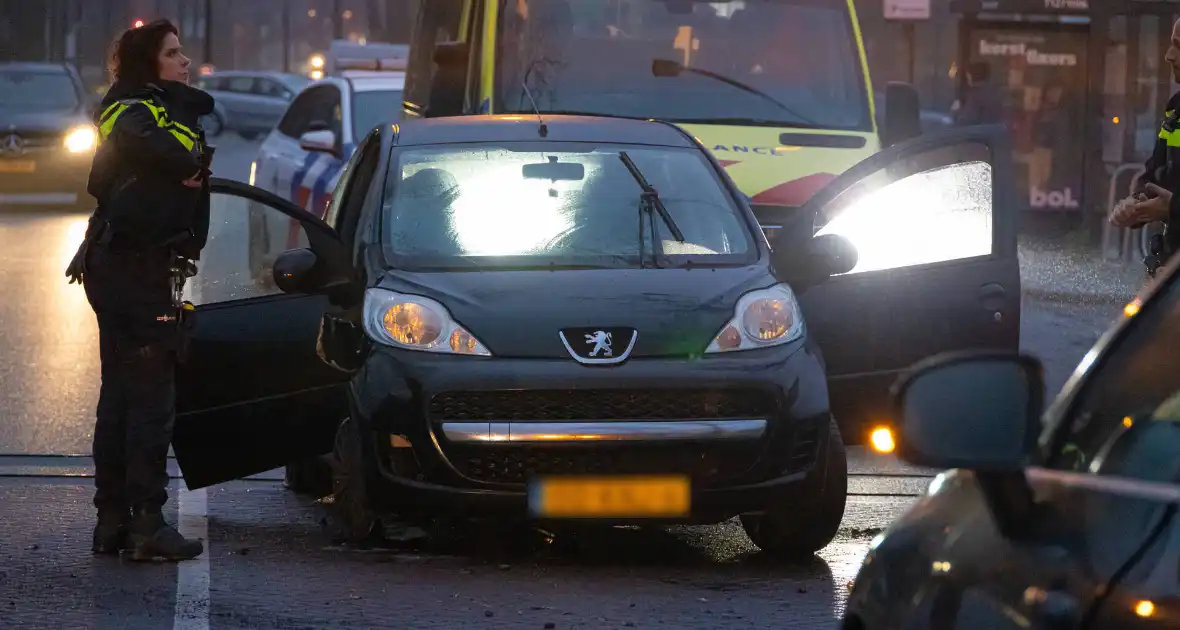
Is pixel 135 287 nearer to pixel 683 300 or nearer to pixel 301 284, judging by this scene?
pixel 301 284

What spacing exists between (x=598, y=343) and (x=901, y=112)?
5.58m

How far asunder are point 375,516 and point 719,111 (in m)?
5.20

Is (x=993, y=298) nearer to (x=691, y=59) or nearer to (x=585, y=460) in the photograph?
(x=585, y=460)

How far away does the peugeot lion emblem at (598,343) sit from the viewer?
7188 mm

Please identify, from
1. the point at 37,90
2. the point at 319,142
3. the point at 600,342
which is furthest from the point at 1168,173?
the point at 37,90

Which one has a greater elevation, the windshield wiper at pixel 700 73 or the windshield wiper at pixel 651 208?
the windshield wiper at pixel 700 73

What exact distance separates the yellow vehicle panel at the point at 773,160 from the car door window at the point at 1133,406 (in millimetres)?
8426

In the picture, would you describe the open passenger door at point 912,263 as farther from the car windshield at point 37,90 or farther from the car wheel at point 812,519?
the car windshield at point 37,90

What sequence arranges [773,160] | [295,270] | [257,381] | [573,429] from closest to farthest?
[573,429]
[295,270]
[257,381]
[773,160]

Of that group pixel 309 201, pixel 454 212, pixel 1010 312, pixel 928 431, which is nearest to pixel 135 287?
pixel 454 212

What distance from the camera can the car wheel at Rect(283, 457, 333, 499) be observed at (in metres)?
9.04

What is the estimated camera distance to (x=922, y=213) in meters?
8.60

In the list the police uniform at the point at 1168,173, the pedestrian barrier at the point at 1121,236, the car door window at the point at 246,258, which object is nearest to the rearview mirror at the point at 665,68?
the car door window at the point at 246,258

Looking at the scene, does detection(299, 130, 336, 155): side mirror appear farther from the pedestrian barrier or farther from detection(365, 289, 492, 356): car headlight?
the pedestrian barrier
